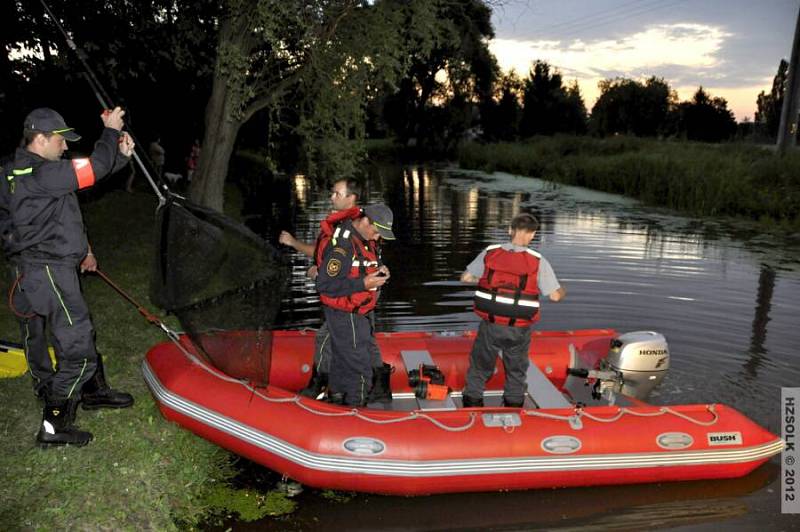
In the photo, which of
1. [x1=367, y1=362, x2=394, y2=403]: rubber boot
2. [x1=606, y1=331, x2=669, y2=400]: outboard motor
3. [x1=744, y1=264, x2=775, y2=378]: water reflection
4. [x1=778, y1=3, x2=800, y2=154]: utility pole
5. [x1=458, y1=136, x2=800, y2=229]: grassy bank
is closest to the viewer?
[x1=367, y1=362, x2=394, y2=403]: rubber boot

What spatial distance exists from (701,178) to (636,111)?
41358mm

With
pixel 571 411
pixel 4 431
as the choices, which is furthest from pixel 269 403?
pixel 571 411

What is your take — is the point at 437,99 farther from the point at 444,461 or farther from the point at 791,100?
the point at 444,461

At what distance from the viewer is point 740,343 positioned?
7934 mm

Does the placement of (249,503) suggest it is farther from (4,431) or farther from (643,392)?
(643,392)

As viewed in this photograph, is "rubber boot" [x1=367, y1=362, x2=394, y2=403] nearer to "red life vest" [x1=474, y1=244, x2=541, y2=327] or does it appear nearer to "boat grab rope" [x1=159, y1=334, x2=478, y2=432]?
"boat grab rope" [x1=159, y1=334, x2=478, y2=432]

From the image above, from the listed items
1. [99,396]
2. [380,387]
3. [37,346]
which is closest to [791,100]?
[380,387]

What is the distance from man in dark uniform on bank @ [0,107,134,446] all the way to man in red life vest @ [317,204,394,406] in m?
1.59

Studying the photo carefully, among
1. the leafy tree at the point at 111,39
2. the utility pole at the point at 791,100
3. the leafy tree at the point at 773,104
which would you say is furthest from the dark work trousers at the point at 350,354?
the leafy tree at the point at 773,104

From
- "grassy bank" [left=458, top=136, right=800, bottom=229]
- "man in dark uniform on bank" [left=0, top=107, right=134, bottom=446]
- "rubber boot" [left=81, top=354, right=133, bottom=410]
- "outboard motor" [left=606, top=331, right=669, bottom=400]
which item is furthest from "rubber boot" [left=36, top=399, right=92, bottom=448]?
"grassy bank" [left=458, top=136, right=800, bottom=229]

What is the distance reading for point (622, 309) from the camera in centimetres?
927

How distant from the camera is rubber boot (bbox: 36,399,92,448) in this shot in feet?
14.4

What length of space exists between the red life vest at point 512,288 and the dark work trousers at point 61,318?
115 inches

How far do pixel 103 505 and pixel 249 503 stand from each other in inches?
37.2
